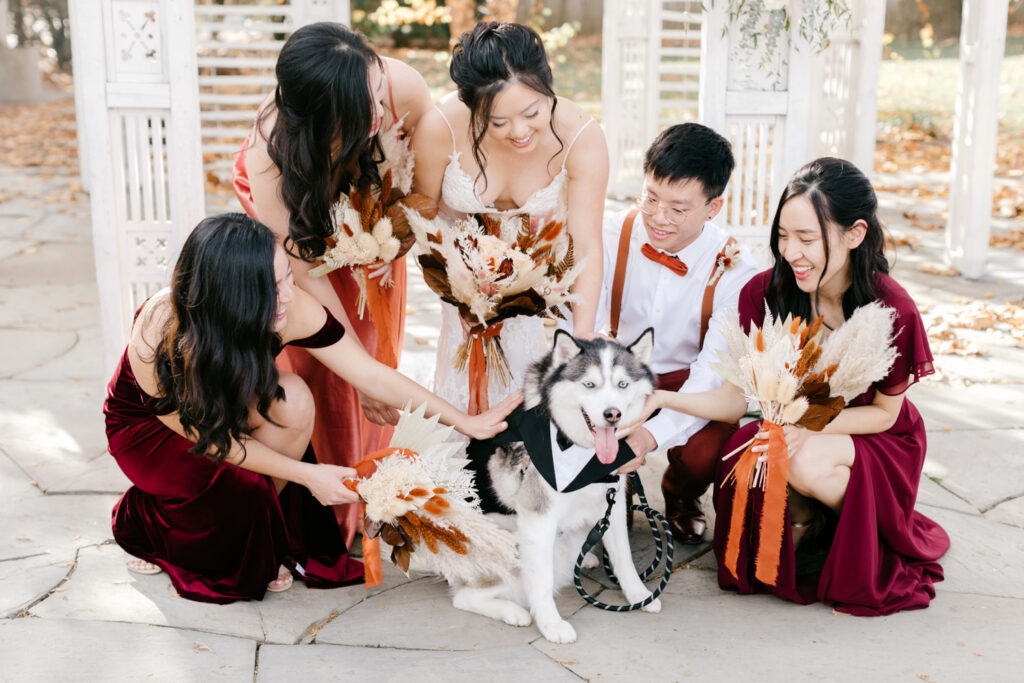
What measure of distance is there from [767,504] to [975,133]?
4.97 m

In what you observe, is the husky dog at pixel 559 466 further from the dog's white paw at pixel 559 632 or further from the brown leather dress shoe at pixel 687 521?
the brown leather dress shoe at pixel 687 521

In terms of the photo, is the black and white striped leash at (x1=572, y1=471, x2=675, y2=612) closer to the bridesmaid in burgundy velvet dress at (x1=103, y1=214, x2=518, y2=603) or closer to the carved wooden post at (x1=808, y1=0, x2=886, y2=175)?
the bridesmaid in burgundy velvet dress at (x1=103, y1=214, x2=518, y2=603)

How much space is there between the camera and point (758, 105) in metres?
4.38

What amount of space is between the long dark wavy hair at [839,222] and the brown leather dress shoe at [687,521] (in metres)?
0.88

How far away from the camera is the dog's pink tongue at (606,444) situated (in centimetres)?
303

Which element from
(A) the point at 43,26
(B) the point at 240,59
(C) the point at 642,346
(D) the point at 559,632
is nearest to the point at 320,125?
(C) the point at 642,346

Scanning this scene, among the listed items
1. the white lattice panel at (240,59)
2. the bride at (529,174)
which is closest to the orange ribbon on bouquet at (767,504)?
the bride at (529,174)

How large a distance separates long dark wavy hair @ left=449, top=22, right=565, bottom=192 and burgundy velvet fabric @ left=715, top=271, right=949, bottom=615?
3.73ft

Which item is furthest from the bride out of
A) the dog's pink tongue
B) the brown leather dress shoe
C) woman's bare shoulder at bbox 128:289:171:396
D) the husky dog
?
woman's bare shoulder at bbox 128:289:171:396

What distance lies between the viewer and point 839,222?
3.21 meters

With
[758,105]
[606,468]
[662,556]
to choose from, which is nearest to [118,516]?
[606,468]

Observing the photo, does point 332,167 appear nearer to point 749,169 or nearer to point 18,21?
point 749,169

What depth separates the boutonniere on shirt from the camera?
12.4ft

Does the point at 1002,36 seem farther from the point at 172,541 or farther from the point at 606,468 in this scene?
the point at 172,541
